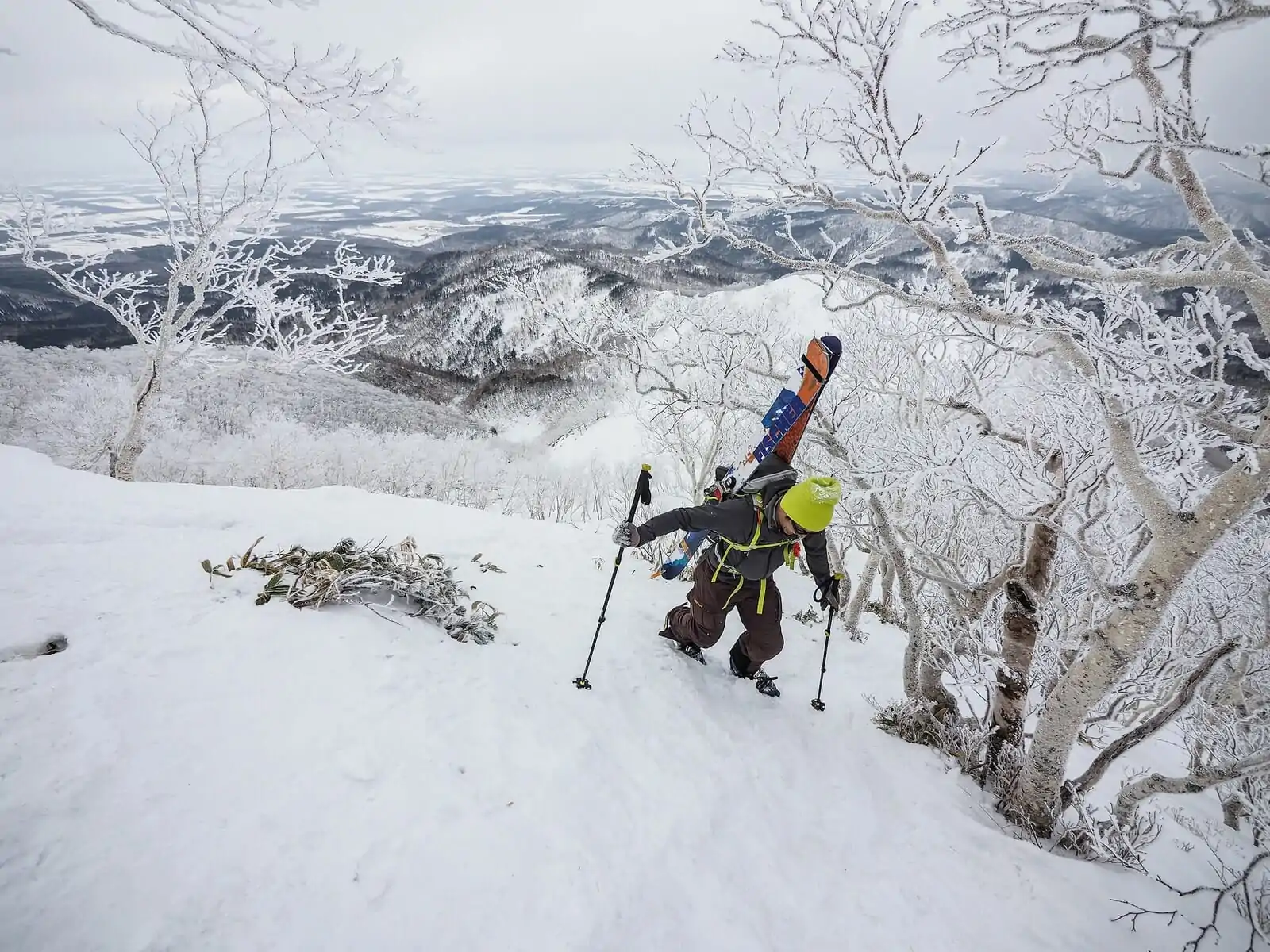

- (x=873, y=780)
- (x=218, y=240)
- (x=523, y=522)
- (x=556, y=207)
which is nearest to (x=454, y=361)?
(x=218, y=240)

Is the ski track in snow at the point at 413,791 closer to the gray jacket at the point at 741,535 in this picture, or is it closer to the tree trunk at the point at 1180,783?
the tree trunk at the point at 1180,783

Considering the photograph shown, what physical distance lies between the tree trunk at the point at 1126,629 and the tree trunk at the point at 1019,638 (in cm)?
57

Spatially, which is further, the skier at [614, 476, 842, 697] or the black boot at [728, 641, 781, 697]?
the black boot at [728, 641, 781, 697]

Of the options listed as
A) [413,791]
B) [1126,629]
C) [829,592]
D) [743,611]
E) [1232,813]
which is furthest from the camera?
[1232,813]

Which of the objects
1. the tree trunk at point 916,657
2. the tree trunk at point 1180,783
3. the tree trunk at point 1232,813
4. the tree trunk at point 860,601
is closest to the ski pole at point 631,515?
the tree trunk at point 916,657

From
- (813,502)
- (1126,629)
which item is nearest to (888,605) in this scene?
(1126,629)

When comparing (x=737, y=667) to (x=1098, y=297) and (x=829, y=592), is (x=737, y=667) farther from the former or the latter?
(x=1098, y=297)

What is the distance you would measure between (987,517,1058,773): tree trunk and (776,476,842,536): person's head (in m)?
2.02

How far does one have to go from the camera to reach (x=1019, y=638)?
15.2 feet

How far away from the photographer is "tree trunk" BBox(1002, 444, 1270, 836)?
2926 millimetres

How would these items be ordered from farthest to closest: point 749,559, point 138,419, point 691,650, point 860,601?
Answer: 1. point 138,419
2. point 860,601
3. point 691,650
4. point 749,559

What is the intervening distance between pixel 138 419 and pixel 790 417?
13.2m

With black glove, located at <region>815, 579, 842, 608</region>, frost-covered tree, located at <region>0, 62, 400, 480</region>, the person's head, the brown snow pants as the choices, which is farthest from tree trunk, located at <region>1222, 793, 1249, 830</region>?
frost-covered tree, located at <region>0, 62, 400, 480</region>

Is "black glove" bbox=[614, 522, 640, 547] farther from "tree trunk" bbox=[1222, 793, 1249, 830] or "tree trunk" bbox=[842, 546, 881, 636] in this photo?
"tree trunk" bbox=[1222, 793, 1249, 830]
